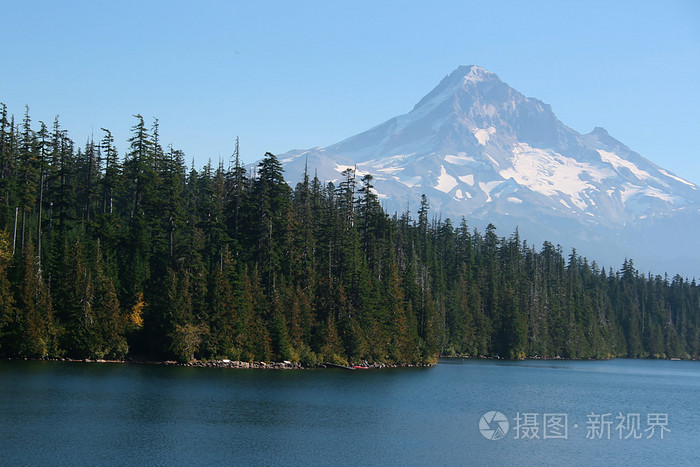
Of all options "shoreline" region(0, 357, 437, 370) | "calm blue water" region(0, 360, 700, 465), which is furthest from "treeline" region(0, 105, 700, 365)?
"calm blue water" region(0, 360, 700, 465)

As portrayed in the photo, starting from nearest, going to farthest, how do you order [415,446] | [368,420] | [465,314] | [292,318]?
[415,446] < [368,420] < [292,318] < [465,314]

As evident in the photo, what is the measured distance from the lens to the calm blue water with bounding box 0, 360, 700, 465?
1849 inches

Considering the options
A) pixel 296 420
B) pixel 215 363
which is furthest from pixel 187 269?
pixel 296 420

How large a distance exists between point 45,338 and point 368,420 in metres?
40.6

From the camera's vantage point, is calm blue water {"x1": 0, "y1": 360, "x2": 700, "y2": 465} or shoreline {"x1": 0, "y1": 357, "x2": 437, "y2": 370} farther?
shoreline {"x1": 0, "y1": 357, "x2": 437, "y2": 370}

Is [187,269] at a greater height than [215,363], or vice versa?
[187,269]

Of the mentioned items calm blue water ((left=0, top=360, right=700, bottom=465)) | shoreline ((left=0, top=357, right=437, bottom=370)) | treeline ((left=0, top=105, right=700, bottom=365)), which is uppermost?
treeline ((left=0, top=105, right=700, bottom=365))

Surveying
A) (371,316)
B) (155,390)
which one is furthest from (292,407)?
(371,316)

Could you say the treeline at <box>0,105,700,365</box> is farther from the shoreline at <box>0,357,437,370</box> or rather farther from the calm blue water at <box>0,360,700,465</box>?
the calm blue water at <box>0,360,700,465</box>

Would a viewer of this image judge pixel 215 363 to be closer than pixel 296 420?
No

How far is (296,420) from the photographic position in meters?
58.4

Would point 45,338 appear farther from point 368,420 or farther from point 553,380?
point 553,380

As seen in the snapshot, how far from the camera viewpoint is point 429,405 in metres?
69.9

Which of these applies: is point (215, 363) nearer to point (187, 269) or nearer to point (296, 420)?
point (187, 269)
